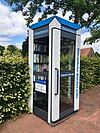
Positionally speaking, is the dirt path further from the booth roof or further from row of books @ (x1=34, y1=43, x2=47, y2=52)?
the booth roof

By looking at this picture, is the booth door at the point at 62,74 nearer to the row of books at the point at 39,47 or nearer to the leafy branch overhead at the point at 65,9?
the row of books at the point at 39,47

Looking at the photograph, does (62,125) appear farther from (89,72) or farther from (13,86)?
(89,72)

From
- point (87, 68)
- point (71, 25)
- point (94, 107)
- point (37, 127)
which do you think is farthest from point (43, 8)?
point (37, 127)

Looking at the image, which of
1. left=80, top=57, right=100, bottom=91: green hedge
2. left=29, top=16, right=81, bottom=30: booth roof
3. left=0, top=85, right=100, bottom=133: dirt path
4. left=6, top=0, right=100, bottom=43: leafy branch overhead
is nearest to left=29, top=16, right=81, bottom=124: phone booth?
left=29, top=16, right=81, bottom=30: booth roof

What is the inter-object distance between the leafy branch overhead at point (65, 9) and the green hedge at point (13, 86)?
207 inches

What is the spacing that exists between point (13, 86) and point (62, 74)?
124 cm

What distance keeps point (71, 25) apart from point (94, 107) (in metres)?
2.60

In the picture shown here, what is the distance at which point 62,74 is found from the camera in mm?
3775

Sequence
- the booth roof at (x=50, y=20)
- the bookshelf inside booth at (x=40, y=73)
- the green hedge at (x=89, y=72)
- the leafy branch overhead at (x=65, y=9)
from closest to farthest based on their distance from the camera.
A: the booth roof at (x=50, y=20) → the bookshelf inside booth at (x=40, y=73) → the green hedge at (x=89, y=72) → the leafy branch overhead at (x=65, y=9)

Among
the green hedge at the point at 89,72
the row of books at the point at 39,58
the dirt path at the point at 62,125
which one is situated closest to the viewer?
the dirt path at the point at 62,125

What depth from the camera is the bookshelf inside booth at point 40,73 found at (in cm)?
370

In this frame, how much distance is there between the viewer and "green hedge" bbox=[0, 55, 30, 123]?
3.52 m

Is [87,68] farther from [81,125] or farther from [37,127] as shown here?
[37,127]

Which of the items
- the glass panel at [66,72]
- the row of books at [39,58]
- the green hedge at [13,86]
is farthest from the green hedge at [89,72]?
the green hedge at [13,86]
